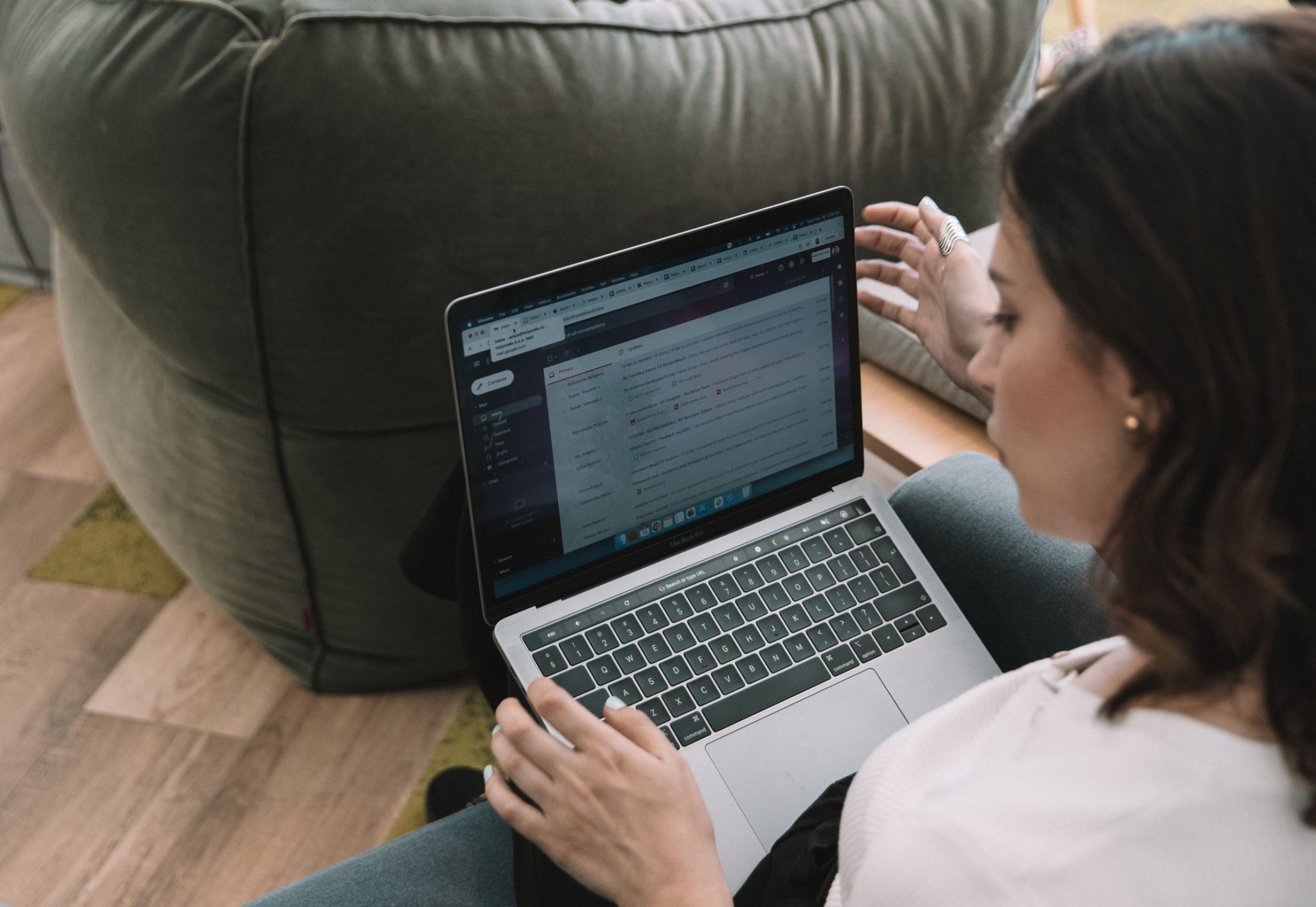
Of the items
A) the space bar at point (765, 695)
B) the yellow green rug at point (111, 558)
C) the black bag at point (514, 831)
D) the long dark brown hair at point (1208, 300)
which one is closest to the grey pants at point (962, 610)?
the black bag at point (514, 831)

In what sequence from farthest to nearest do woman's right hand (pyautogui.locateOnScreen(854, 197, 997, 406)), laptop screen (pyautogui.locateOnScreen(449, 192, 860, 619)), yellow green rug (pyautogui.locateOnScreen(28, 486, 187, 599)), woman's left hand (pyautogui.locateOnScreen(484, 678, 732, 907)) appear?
yellow green rug (pyautogui.locateOnScreen(28, 486, 187, 599)) < woman's right hand (pyautogui.locateOnScreen(854, 197, 997, 406)) < laptop screen (pyautogui.locateOnScreen(449, 192, 860, 619)) < woman's left hand (pyautogui.locateOnScreen(484, 678, 732, 907))

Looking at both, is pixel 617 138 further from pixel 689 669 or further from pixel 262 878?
pixel 262 878

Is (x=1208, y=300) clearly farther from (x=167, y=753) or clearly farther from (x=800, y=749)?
(x=167, y=753)

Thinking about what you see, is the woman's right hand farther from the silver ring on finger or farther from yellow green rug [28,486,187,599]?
yellow green rug [28,486,187,599]

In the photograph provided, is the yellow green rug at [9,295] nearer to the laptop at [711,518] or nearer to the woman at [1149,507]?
the laptop at [711,518]

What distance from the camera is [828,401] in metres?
0.87

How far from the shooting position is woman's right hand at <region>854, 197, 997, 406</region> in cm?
93

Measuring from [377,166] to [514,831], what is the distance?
0.60 metres

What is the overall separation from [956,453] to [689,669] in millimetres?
373

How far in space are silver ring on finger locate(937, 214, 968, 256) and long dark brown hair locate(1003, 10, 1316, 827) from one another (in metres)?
0.42

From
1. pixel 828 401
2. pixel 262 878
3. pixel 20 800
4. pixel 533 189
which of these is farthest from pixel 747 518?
pixel 20 800

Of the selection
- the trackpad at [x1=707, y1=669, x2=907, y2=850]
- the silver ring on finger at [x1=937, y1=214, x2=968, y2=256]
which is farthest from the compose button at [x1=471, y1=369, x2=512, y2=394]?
the silver ring on finger at [x1=937, y1=214, x2=968, y2=256]

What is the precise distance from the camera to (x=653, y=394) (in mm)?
789

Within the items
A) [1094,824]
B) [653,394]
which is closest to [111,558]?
[653,394]
